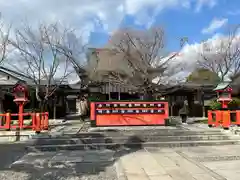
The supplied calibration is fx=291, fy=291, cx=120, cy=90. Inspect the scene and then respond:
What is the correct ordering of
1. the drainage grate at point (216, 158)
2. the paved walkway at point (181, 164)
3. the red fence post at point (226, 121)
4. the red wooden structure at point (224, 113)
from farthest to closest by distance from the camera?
the red wooden structure at point (224, 113) → the red fence post at point (226, 121) → the drainage grate at point (216, 158) → the paved walkway at point (181, 164)

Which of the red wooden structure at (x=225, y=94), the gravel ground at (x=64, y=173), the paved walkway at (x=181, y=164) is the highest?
the red wooden structure at (x=225, y=94)

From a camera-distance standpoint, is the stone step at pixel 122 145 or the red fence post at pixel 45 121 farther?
the red fence post at pixel 45 121

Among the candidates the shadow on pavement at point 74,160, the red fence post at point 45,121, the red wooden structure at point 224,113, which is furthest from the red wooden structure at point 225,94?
the red fence post at point 45,121

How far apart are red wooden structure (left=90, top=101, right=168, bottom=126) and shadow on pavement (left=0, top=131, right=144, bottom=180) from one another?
2908 millimetres

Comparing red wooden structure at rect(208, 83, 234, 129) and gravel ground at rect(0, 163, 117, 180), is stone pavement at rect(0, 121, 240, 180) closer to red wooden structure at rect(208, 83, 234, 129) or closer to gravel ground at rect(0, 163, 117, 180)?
gravel ground at rect(0, 163, 117, 180)

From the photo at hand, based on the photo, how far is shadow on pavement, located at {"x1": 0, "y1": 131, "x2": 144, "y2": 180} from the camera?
689cm

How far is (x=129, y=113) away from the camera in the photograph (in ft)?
51.2

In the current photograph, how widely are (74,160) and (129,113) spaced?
728 centimetres

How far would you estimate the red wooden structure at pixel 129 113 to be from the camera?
611 inches

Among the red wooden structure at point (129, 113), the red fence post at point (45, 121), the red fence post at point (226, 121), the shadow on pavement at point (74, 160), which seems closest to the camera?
the shadow on pavement at point (74, 160)

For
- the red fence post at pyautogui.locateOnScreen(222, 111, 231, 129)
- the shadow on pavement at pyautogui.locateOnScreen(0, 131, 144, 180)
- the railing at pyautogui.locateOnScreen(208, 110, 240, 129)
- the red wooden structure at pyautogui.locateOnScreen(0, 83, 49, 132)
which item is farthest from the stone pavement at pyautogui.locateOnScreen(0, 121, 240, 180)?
the railing at pyautogui.locateOnScreen(208, 110, 240, 129)

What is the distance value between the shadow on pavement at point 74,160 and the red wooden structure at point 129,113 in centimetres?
291

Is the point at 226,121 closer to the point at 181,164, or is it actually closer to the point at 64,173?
the point at 181,164

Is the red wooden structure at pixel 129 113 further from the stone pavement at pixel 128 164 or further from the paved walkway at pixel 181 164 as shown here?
the paved walkway at pixel 181 164
